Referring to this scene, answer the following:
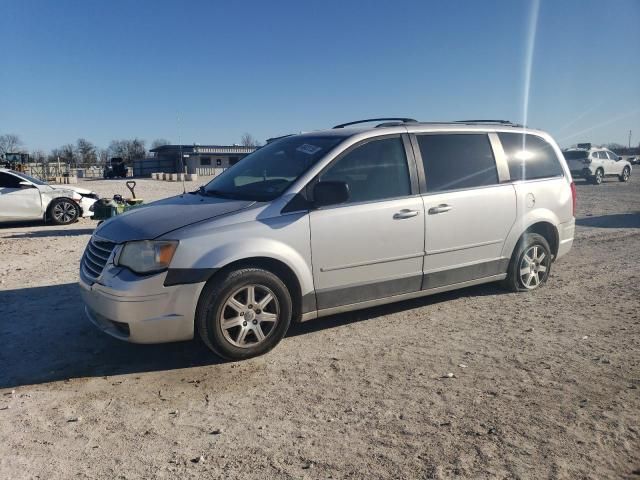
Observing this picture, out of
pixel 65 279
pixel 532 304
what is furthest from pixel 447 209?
pixel 65 279

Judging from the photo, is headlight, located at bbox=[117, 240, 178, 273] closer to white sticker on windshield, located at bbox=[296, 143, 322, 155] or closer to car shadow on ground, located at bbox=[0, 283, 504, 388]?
car shadow on ground, located at bbox=[0, 283, 504, 388]

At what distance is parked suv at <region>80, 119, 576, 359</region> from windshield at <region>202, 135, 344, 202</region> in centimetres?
2

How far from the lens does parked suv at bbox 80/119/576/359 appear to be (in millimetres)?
3803

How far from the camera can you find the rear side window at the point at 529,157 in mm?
5602

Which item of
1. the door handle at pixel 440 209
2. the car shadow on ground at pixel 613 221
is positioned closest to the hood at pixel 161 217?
the door handle at pixel 440 209

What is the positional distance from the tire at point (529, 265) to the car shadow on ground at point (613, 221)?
6.33 m

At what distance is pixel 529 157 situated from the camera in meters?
5.78

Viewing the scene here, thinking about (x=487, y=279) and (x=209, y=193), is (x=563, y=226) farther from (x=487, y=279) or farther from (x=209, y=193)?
(x=209, y=193)

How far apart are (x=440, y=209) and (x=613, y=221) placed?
30.4 ft

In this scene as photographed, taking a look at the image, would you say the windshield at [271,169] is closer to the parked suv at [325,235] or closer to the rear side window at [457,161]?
the parked suv at [325,235]

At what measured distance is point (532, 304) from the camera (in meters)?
5.41

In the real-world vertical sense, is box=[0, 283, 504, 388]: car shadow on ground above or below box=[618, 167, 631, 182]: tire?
below

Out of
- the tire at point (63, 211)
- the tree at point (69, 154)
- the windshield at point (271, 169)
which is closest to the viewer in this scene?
the windshield at point (271, 169)

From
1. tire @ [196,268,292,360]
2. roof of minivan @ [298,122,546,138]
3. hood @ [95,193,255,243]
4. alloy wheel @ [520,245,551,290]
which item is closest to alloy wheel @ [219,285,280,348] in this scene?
tire @ [196,268,292,360]
